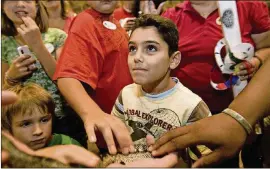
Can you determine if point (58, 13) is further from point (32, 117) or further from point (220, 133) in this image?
point (220, 133)

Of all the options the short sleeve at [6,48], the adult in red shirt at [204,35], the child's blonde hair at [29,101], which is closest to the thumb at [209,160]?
the child's blonde hair at [29,101]

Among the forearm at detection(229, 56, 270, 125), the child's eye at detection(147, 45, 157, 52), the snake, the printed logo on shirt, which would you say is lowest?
the printed logo on shirt

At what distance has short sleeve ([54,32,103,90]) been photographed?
72 centimetres

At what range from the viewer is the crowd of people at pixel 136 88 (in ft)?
1.52

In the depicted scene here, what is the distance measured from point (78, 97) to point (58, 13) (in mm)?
693

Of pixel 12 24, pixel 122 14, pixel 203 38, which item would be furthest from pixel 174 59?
pixel 122 14

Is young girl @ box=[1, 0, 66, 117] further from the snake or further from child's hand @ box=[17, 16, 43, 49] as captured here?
the snake

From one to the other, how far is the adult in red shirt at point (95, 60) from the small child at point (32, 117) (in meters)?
0.05

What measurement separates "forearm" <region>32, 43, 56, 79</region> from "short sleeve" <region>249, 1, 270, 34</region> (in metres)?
0.47

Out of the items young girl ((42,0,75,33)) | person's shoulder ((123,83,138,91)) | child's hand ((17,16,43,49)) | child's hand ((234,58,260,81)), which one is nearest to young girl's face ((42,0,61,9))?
young girl ((42,0,75,33))

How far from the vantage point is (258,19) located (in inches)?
34.6

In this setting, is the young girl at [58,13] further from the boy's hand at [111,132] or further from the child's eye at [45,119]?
the boy's hand at [111,132]

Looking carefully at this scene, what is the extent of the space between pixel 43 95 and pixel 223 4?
0.34m

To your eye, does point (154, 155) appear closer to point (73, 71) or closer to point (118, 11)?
point (73, 71)
